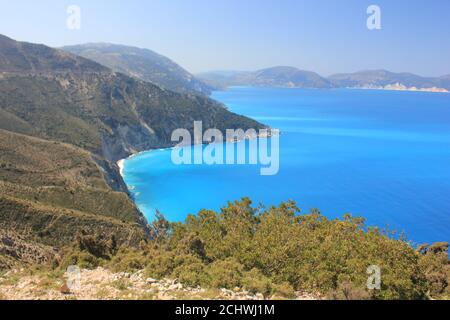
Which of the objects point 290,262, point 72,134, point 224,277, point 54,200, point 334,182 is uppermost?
point 72,134

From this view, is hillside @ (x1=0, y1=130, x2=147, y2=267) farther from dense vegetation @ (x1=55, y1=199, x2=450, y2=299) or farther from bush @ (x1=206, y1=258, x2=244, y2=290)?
bush @ (x1=206, y1=258, x2=244, y2=290)

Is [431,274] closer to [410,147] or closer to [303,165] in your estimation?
[303,165]

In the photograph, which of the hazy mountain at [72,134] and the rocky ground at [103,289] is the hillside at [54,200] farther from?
the rocky ground at [103,289]

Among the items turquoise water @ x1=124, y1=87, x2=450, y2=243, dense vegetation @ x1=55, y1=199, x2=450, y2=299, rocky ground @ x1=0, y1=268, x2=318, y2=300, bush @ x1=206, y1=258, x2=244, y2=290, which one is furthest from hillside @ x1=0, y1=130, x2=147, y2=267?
bush @ x1=206, y1=258, x2=244, y2=290

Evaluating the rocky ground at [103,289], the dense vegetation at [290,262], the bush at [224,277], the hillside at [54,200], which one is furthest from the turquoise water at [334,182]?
the rocky ground at [103,289]

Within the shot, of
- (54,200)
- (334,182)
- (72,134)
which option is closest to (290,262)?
(54,200)

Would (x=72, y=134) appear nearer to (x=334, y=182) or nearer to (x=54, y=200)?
(x=54, y=200)
